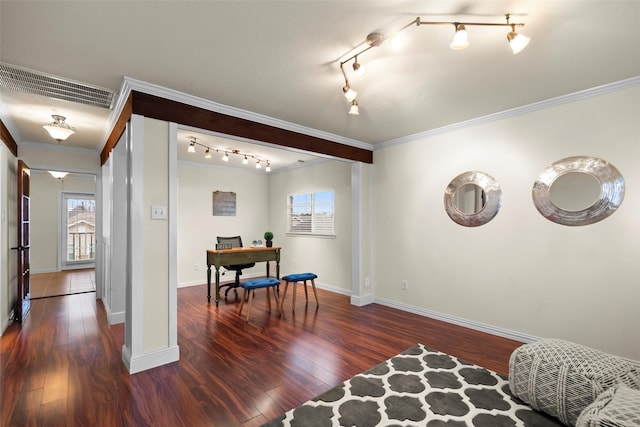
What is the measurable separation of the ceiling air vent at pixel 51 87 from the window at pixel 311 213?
3674 mm

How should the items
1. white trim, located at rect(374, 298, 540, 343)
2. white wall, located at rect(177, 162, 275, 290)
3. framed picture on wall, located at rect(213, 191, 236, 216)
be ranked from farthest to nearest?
framed picture on wall, located at rect(213, 191, 236, 216) < white wall, located at rect(177, 162, 275, 290) < white trim, located at rect(374, 298, 540, 343)

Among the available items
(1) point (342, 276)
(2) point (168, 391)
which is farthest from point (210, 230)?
(2) point (168, 391)

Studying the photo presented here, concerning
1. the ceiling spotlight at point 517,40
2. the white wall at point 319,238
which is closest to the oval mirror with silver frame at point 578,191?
the ceiling spotlight at point 517,40

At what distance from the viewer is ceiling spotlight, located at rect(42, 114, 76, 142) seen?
316 centimetres

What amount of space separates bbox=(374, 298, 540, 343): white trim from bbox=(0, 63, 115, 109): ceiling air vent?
4187 mm

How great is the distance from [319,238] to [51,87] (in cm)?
432

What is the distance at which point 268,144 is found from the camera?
11.3 feet

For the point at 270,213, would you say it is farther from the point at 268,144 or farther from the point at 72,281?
the point at 72,281

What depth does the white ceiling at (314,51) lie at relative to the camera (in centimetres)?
169

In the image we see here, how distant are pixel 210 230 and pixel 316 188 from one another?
2406 mm

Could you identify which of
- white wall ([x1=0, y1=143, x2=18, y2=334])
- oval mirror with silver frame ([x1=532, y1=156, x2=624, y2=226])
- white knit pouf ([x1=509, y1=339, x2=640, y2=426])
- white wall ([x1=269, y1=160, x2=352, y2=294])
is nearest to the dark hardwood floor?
white wall ([x1=0, y1=143, x2=18, y2=334])

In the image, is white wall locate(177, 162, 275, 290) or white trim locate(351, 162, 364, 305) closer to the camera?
white trim locate(351, 162, 364, 305)

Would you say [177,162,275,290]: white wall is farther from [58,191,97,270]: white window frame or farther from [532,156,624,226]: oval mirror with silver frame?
[532,156,624,226]: oval mirror with silver frame

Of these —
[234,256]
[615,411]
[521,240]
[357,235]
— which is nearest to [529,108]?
[521,240]
